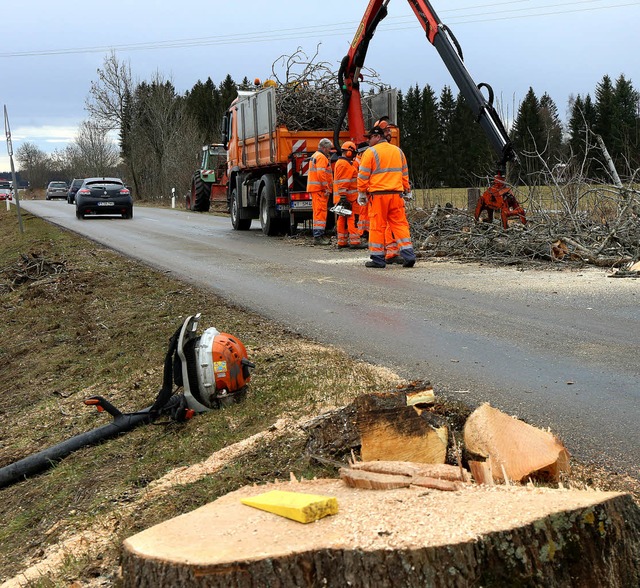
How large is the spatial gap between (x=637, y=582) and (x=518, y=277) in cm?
761

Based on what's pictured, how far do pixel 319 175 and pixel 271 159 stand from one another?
6.93 feet

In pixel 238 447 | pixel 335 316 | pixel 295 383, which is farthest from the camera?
pixel 335 316

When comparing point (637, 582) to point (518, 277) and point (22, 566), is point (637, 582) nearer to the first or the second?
point (22, 566)

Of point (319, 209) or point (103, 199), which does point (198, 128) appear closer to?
point (103, 199)

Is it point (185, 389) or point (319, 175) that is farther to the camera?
point (319, 175)

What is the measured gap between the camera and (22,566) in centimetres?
348

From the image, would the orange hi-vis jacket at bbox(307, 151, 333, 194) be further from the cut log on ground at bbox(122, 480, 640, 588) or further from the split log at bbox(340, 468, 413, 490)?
the cut log on ground at bbox(122, 480, 640, 588)

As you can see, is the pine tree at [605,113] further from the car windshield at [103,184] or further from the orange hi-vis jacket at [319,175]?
the orange hi-vis jacket at [319,175]

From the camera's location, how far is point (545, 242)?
37.3 feet

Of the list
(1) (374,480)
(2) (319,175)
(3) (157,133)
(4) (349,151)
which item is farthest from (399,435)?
(3) (157,133)

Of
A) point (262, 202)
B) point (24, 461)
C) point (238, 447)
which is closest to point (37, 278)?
point (262, 202)

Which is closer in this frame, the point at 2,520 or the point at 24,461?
the point at 2,520

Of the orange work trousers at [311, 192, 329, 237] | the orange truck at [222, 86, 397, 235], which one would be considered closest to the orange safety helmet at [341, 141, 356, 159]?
the orange work trousers at [311, 192, 329, 237]

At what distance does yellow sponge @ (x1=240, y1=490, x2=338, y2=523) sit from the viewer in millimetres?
2314
